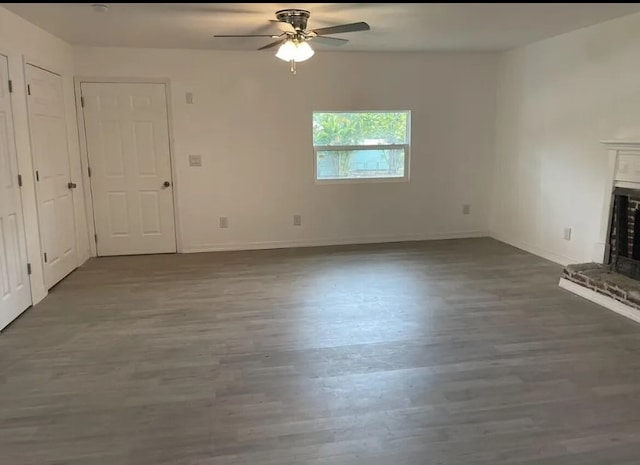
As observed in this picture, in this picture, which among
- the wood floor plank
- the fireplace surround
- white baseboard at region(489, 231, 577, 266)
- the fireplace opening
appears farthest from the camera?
white baseboard at region(489, 231, 577, 266)

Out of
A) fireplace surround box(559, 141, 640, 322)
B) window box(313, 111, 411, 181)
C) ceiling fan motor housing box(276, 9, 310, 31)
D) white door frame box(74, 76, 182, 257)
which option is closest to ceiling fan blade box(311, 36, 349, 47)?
ceiling fan motor housing box(276, 9, 310, 31)

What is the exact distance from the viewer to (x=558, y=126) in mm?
5406

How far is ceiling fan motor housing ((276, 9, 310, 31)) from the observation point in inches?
154

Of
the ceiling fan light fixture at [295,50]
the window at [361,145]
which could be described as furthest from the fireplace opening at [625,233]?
the ceiling fan light fixture at [295,50]

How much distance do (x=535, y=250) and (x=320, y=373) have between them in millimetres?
3839

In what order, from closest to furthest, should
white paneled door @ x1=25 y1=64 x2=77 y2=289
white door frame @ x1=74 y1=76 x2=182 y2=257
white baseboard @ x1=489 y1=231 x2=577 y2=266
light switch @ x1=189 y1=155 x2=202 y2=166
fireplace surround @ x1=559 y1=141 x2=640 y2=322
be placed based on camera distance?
fireplace surround @ x1=559 y1=141 x2=640 y2=322 < white paneled door @ x1=25 y1=64 x2=77 y2=289 < white baseboard @ x1=489 y1=231 x2=577 y2=266 < white door frame @ x1=74 y1=76 x2=182 y2=257 < light switch @ x1=189 y1=155 x2=202 y2=166

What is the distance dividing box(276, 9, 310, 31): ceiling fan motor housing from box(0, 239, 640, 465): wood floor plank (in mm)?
2284

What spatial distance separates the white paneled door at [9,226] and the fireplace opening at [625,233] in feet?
16.6

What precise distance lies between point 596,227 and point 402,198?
7.76 feet

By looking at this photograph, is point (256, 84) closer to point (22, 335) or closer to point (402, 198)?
point (402, 198)

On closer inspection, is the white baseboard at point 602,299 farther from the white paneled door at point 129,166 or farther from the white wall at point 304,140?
the white paneled door at point 129,166

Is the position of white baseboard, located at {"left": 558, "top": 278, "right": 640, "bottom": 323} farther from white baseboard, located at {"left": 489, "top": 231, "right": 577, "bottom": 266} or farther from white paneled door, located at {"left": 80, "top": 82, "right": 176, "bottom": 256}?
white paneled door, located at {"left": 80, "top": 82, "right": 176, "bottom": 256}

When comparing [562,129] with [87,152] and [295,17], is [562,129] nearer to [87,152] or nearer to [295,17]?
[295,17]

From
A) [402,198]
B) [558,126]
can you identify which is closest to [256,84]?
[402,198]
